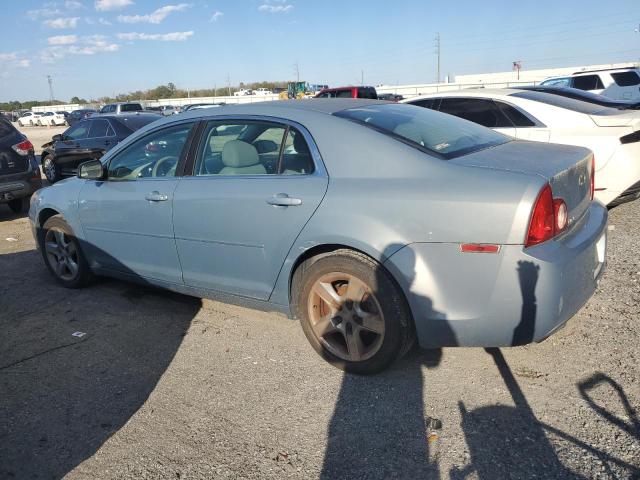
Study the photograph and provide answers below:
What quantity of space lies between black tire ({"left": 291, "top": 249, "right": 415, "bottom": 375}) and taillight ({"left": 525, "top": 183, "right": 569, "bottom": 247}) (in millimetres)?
781

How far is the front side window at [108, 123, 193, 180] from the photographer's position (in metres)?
4.06

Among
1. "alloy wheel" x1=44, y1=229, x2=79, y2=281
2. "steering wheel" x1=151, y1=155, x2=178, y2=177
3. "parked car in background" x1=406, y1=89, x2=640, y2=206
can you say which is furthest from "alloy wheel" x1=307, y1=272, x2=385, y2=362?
"parked car in background" x1=406, y1=89, x2=640, y2=206

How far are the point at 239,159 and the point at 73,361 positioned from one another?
1825mm

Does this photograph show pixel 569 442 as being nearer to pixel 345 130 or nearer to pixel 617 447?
pixel 617 447

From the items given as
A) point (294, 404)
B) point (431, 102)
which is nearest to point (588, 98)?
point (431, 102)

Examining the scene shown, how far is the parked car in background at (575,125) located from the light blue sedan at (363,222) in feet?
7.77

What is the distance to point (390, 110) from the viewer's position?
3.76 meters

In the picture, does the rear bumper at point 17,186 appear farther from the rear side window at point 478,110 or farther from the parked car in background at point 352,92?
the parked car in background at point 352,92

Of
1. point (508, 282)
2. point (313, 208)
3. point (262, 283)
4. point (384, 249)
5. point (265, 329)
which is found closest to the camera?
point (508, 282)

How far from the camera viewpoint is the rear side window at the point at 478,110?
21.0 feet

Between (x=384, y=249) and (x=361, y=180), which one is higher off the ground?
(x=361, y=180)

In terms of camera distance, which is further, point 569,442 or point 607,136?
point 607,136

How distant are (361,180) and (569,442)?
67.3 inches

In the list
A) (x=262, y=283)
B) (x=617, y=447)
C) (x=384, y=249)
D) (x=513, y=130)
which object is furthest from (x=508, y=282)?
(x=513, y=130)
